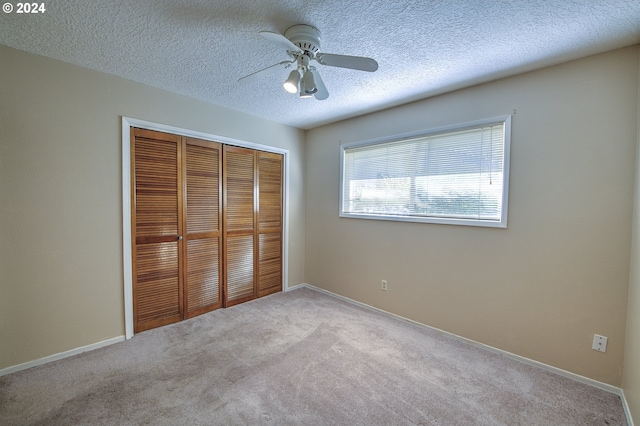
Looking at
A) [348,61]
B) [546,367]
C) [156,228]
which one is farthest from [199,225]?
[546,367]

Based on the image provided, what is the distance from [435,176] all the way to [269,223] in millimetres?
2259

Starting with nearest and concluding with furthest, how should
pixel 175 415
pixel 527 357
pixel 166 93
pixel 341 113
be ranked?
pixel 175 415
pixel 527 357
pixel 166 93
pixel 341 113

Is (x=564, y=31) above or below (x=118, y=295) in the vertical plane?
above

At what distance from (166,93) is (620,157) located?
3899 millimetres

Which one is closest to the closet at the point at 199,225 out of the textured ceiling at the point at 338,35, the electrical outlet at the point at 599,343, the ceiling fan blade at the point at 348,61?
the textured ceiling at the point at 338,35

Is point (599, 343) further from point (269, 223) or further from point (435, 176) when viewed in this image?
point (269, 223)

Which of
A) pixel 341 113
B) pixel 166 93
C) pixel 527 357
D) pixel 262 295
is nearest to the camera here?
pixel 527 357

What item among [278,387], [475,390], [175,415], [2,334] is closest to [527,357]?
[475,390]

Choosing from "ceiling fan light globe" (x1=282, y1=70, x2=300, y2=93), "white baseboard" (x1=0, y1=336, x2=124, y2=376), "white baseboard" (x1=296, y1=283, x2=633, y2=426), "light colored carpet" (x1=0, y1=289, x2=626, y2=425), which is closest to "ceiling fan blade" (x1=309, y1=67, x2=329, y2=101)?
"ceiling fan light globe" (x1=282, y1=70, x2=300, y2=93)

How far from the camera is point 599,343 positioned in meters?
1.88

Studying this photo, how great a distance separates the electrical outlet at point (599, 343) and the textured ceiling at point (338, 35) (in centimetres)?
206

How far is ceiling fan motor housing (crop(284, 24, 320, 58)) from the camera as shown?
5.37ft

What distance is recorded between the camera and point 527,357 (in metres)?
2.17

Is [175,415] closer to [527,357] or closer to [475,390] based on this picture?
[475,390]
